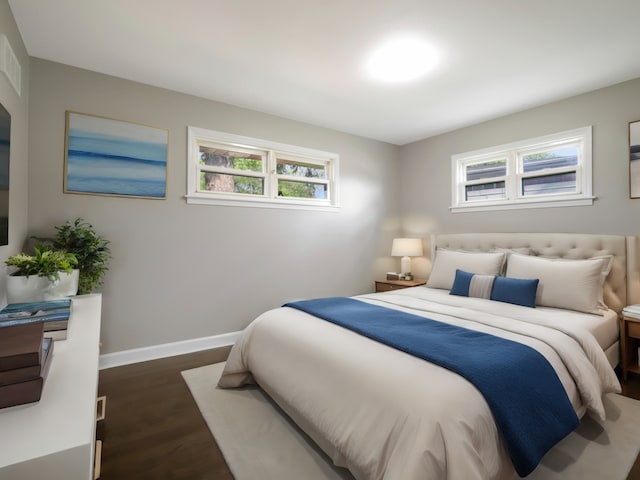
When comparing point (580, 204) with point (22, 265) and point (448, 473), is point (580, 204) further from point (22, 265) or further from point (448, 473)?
point (22, 265)

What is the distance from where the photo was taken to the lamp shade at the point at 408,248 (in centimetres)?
446

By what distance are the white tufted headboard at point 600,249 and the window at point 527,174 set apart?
0.37 meters

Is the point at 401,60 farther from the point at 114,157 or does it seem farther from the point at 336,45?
the point at 114,157

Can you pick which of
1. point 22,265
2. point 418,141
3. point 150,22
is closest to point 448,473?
point 22,265

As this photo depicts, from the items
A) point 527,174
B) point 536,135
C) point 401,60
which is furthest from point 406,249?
point 401,60

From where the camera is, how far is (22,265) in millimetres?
1826

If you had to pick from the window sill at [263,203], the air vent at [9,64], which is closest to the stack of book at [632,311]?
the window sill at [263,203]

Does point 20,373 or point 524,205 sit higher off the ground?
point 524,205

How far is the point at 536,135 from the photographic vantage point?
3.51 m

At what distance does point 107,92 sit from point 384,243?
373 centimetres

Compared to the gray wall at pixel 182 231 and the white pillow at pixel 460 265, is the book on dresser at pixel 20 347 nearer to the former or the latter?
the gray wall at pixel 182 231

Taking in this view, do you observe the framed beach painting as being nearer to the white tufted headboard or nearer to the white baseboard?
the white baseboard

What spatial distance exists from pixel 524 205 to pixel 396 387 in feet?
10.2

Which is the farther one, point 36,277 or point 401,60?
point 401,60
